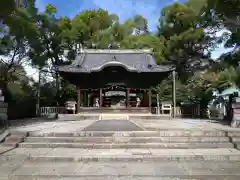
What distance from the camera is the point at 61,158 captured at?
6047 mm

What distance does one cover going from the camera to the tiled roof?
18.3 m

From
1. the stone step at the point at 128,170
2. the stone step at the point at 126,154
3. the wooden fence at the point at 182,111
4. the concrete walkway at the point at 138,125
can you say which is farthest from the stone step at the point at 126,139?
the wooden fence at the point at 182,111

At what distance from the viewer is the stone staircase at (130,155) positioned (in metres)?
5.04

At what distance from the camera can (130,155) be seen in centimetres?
625

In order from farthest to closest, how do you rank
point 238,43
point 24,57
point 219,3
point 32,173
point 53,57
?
point 53,57 → point 24,57 → point 238,43 → point 219,3 → point 32,173

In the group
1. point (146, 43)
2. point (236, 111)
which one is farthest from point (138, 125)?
point (146, 43)

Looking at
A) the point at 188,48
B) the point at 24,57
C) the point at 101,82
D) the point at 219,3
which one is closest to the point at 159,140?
the point at 219,3

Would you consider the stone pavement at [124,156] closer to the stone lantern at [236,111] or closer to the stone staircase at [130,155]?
the stone staircase at [130,155]

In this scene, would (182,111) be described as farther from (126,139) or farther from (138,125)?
(126,139)

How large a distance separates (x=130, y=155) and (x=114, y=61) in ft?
41.1

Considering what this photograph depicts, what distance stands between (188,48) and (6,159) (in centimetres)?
2675

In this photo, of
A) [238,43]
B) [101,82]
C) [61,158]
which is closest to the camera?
[61,158]

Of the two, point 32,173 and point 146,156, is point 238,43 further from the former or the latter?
point 32,173

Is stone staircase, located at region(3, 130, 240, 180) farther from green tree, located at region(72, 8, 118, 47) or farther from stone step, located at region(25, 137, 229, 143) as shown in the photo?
green tree, located at region(72, 8, 118, 47)
